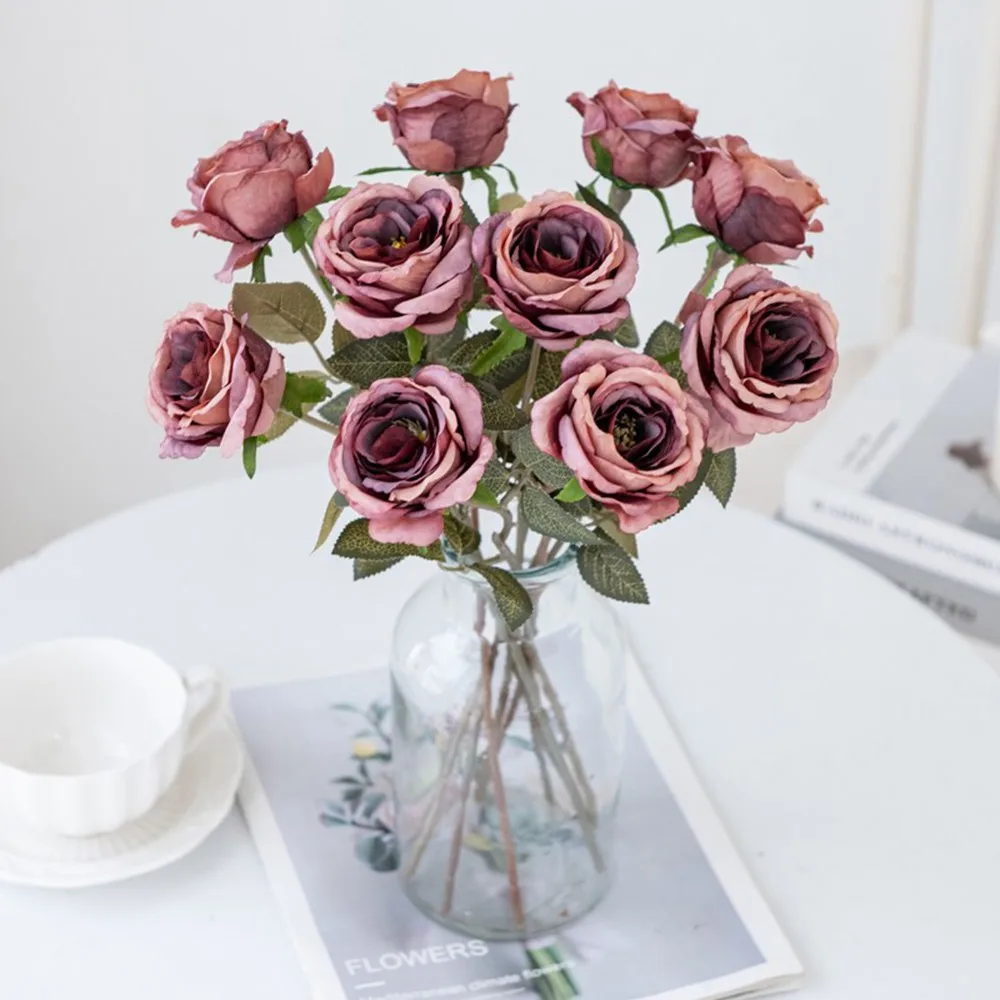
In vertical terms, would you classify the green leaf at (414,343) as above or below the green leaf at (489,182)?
below

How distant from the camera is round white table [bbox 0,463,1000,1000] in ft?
2.69

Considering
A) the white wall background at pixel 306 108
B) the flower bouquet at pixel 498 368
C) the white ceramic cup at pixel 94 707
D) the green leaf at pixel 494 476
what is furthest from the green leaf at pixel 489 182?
the white wall background at pixel 306 108

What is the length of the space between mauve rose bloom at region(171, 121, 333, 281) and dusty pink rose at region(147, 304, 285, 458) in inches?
1.4

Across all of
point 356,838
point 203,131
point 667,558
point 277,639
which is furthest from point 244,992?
point 203,131

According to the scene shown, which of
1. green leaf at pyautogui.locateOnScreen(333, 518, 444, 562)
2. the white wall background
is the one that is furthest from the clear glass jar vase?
the white wall background

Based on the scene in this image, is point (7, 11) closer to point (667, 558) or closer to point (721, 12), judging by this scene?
point (721, 12)

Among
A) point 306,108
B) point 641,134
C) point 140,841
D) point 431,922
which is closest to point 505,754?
point 431,922

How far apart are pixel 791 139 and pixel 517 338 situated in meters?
1.15

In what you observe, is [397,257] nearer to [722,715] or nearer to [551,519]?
[551,519]

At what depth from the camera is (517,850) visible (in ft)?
2.75

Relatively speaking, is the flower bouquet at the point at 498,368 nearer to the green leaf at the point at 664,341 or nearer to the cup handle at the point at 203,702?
the green leaf at the point at 664,341

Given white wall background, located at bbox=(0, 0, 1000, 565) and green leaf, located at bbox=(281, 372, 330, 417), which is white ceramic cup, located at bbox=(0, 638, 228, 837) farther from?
white wall background, located at bbox=(0, 0, 1000, 565)

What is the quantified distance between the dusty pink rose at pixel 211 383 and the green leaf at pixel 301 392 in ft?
0.07

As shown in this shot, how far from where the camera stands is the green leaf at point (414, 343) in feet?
2.15
